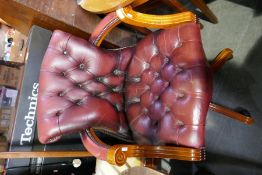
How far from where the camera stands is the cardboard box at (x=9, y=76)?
184cm

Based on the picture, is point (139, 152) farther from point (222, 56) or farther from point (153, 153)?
point (222, 56)

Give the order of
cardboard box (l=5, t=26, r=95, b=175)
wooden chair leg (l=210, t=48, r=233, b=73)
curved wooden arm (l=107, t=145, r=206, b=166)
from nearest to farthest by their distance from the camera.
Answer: curved wooden arm (l=107, t=145, r=206, b=166)
wooden chair leg (l=210, t=48, r=233, b=73)
cardboard box (l=5, t=26, r=95, b=175)

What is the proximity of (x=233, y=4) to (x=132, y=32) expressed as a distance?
0.61 m

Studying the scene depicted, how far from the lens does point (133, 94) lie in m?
1.16

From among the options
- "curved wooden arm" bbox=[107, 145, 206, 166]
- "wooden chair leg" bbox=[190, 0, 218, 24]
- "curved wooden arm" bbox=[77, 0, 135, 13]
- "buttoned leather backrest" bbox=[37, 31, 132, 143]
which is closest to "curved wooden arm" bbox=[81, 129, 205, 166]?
"curved wooden arm" bbox=[107, 145, 206, 166]

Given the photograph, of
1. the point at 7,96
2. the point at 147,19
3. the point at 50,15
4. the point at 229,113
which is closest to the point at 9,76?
the point at 7,96

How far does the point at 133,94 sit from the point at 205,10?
699mm

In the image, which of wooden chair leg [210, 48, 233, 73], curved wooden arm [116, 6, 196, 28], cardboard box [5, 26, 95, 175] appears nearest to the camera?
curved wooden arm [116, 6, 196, 28]

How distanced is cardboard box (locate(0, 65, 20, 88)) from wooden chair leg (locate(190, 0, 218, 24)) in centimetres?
127

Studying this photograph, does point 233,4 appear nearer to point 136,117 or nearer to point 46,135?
point 136,117

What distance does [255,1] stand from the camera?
4.82 feet

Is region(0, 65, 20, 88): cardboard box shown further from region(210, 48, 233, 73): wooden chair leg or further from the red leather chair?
region(210, 48, 233, 73): wooden chair leg

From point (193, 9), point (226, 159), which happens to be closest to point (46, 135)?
point (226, 159)

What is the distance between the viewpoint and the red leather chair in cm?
92
